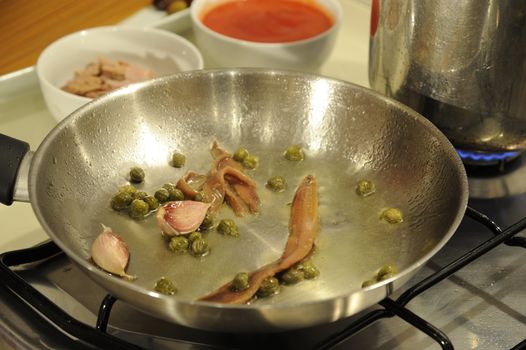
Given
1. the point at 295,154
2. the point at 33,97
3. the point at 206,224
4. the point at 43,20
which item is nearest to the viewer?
the point at 206,224

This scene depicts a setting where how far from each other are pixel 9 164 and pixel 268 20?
0.61 meters

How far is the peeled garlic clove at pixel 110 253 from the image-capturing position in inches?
28.4

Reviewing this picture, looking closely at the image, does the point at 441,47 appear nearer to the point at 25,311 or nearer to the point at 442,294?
the point at 442,294

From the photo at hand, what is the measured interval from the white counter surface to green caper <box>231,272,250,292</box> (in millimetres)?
295

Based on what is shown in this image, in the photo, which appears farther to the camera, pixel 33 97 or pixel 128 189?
pixel 33 97

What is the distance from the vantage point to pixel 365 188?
2.81 ft

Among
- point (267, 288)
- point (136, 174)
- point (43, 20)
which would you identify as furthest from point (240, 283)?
point (43, 20)

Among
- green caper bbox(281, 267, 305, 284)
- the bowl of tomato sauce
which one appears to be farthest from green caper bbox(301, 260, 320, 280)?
the bowl of tomato sauce

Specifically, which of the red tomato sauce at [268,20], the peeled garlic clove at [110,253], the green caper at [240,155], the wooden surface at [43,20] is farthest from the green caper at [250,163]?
the wooden surface at [43,20]

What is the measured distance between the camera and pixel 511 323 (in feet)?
2.39

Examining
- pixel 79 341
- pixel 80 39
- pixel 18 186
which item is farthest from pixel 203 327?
pixel 80 39

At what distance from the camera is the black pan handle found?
713 mm

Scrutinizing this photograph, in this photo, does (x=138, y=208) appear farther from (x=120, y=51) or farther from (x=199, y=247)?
(x=120, y=51)

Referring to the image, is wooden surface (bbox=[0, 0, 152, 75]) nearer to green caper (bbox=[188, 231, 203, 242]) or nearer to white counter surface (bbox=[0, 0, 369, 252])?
white counter surface (bbox=[0, 0, 369, 252])
